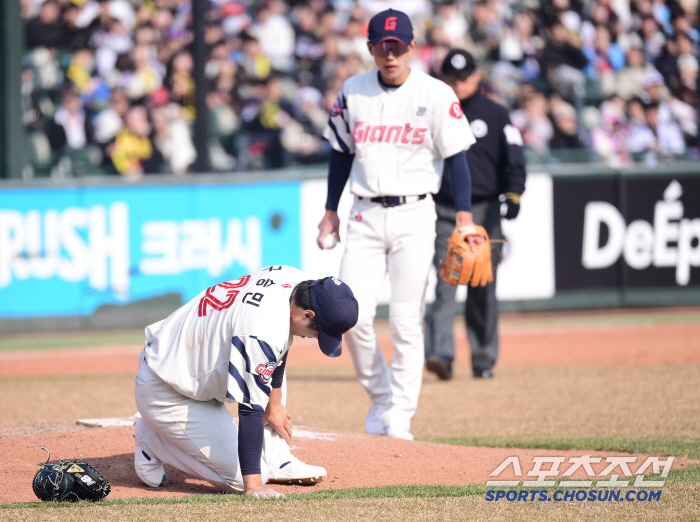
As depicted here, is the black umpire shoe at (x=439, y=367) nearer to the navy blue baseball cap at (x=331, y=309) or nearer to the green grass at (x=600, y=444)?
the green grass at (x=600, y=444)

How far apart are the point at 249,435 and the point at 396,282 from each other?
6.18ft

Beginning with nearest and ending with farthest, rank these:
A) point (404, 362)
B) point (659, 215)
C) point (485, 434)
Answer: point (404, 362), point (485, 434), point (659, 215)

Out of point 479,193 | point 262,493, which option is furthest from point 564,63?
point 262,493

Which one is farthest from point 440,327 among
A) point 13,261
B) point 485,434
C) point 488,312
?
point 13,261

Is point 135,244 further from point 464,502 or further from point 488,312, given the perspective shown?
point 464,502

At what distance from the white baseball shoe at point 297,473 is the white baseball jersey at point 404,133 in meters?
1.73

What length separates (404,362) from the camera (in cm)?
524

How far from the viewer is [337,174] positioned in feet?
18.3

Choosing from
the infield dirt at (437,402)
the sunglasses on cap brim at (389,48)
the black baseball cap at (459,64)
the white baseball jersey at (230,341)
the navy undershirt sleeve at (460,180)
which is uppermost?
the black baseball cap at (459,64)

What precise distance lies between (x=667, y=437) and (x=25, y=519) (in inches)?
140

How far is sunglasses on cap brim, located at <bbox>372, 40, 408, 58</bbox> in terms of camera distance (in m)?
5.11

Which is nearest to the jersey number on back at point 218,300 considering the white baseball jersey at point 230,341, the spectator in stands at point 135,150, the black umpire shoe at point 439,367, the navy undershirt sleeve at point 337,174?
the white baseball jersey at point 230,341

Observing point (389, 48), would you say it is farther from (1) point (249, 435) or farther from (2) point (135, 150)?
(2) point (135, 150)

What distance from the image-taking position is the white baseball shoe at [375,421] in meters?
5.37
